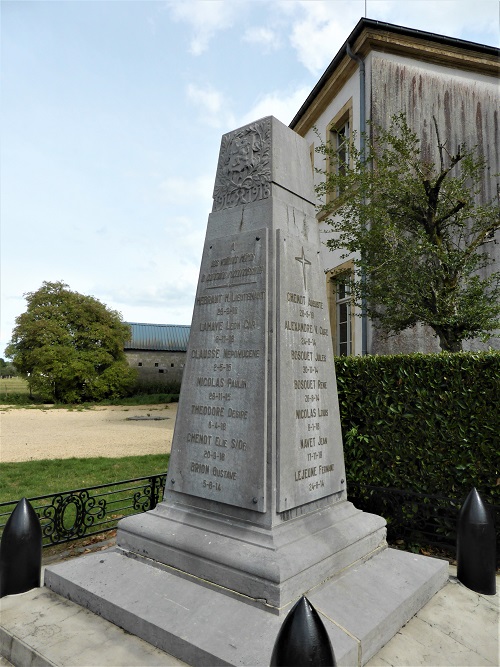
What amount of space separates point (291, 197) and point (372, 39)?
30.9 feet

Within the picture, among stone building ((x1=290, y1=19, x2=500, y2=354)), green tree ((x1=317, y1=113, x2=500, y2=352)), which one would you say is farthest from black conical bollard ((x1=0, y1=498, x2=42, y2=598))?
stone building ((x1=290, y1=19, x2=500, y2=354))

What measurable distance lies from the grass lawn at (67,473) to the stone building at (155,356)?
2348 centimetres

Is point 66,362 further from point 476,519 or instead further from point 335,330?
point 476,519

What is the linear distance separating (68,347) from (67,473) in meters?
20.1

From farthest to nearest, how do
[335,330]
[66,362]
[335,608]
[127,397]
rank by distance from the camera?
[127,397] < [66,362] < [335,330] < [335,608]

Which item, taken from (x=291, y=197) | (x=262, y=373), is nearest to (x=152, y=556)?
(x=262, y=373)

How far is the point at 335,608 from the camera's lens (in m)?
2.81

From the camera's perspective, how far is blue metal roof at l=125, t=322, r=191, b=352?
1347 inches

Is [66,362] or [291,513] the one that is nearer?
[291,513]

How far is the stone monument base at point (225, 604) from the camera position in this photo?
2.48m

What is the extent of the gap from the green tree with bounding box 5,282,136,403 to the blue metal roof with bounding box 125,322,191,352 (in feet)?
16.6

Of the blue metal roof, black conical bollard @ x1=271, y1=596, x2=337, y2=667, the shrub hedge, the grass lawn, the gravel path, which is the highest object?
the blue metal roof

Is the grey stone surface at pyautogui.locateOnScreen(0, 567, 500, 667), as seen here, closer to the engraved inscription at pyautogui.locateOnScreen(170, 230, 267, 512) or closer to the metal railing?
the engraved inscription at pyautogui.locateOnScreen(170, 230, 267, 512)

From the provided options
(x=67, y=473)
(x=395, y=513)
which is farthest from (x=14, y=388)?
(x=395, y=513)
